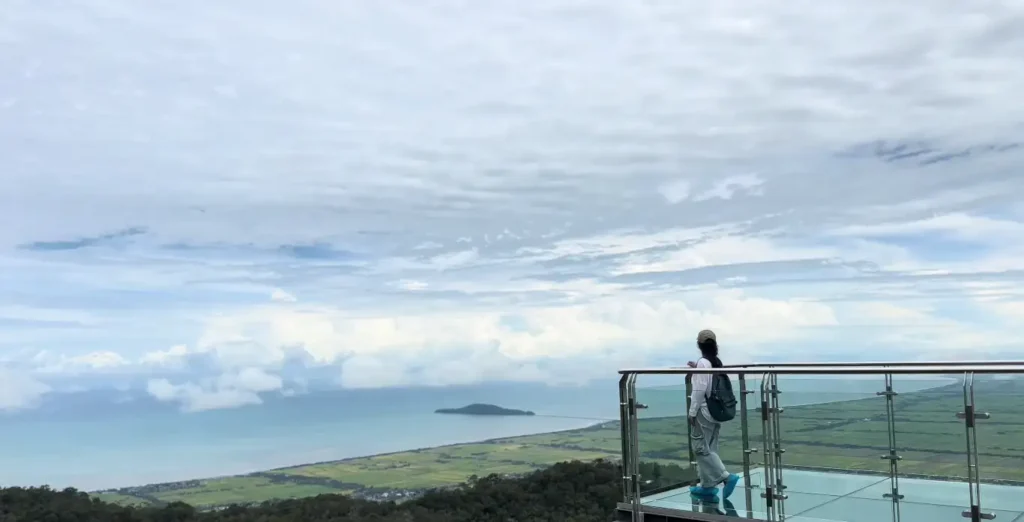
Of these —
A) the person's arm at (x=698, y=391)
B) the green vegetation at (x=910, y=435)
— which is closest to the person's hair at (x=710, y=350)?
the person's arm at (x=698, y=391)

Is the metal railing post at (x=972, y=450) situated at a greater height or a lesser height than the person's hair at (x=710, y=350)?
lesser

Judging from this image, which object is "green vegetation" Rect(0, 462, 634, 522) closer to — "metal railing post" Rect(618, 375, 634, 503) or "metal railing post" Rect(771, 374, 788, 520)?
"metal railing post" Rect(618, 375, 634, 503)

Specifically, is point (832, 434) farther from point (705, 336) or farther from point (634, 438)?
point (634, 438)

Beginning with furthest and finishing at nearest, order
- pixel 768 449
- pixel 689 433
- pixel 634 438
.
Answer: pixel 634 438
pixel 689 433
pixel 768 449

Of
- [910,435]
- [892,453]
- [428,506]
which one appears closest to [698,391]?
[892,453]

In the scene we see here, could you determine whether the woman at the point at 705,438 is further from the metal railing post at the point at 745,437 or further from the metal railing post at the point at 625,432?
the metal railing post at the point at 625,432

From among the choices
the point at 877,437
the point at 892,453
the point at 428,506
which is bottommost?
the point at 428,506

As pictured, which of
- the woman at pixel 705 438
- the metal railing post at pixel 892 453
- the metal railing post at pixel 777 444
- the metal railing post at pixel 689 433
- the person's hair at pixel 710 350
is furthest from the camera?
the person's hair at pixel 710 350
